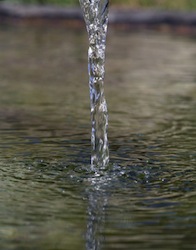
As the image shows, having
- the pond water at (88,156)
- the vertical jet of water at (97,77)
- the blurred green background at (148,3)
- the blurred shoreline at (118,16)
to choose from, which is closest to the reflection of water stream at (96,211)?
the pond water at (88,156)

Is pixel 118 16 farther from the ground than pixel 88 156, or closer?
farther from the ground

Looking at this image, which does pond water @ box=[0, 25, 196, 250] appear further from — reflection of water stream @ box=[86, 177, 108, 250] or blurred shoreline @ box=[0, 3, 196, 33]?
blurred shoreline @ box=[0, 3, 196, 33]

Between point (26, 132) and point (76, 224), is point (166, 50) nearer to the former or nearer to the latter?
point (26, 132)

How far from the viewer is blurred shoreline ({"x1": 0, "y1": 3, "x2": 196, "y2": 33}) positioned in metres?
12.5

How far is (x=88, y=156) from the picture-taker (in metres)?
5.03

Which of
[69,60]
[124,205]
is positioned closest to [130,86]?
[69,60]

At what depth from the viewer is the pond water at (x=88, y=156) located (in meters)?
3.59

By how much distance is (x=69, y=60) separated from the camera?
9.50 m

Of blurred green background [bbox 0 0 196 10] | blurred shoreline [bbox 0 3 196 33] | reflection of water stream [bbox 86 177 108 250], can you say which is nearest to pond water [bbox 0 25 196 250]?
reflection of water stream [bbox 86 177 108 250]

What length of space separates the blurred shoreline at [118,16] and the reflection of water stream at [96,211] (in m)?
8.19

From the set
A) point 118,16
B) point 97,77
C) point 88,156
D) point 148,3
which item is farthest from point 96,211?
point 148,3

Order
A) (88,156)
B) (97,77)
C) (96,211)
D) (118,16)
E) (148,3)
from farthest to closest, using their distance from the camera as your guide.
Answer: (148,3) → (118,16) → (97,77) → (88,156) → (96,211)

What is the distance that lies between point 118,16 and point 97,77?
7750 mm

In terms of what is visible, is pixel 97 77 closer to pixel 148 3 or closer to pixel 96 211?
pixel 96 211
